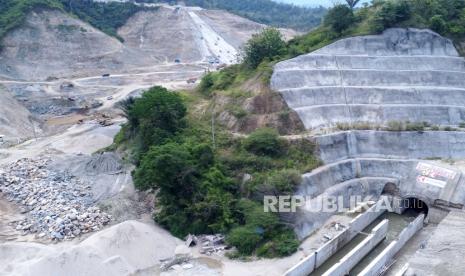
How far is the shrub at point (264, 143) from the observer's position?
2936 cm

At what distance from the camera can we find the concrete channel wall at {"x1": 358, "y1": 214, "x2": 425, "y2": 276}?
23047 millimetres

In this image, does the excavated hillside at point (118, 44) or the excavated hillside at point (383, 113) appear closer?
the excavated hillside at point (383, 113)

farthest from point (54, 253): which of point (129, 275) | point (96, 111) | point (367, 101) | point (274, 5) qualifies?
point (274, 5)

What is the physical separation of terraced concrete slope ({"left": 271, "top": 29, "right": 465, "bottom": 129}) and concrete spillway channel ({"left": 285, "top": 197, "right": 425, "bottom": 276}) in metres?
7.52

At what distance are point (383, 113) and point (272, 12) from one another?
103493 millimetres

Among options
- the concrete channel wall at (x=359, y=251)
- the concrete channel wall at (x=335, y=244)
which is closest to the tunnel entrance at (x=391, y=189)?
the concrete channel wall at (x=335, y=244)

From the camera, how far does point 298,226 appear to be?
26047mm

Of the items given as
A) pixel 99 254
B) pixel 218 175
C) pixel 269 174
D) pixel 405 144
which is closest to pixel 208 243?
pixel 218 175

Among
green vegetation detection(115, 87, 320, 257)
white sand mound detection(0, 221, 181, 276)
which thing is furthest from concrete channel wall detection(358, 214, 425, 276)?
white sand mound detection(0, 221, 181, 276)

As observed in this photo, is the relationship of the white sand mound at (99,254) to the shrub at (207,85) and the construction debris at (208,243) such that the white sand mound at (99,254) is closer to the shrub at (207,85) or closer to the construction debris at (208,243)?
the construction debris at (208,243)

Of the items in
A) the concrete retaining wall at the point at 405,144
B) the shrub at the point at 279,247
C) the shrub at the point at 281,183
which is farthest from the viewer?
the concrete retaining wall at the point at 405,144

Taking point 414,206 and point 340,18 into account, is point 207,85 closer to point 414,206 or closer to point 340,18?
point 340,18

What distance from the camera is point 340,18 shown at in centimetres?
3825

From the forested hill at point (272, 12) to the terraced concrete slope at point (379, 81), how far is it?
70.2 meters
